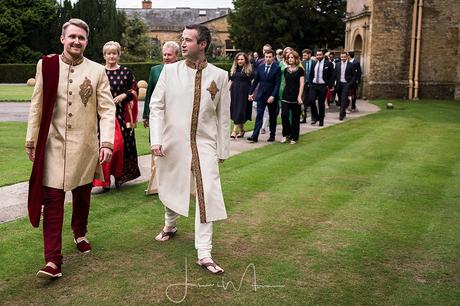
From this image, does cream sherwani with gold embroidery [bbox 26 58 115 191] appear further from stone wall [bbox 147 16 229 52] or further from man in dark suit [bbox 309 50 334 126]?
stone wall [bbox 147 16 229 52]

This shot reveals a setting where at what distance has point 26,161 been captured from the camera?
30.1ft

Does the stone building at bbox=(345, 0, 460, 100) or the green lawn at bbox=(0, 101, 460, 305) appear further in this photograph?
the stone building at bbox=(345, 0, 460, 100)

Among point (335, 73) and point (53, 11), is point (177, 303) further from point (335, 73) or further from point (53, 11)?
point (53, 11)

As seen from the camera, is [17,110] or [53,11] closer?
[17,110]

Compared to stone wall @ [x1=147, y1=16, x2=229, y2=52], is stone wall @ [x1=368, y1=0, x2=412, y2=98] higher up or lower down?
lower down

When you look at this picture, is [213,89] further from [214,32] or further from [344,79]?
[214,32]

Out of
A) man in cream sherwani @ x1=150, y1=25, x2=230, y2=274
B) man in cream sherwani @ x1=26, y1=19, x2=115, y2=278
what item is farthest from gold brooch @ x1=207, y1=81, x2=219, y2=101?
man in cream sherwani @ x1=26, y1=19, x2=115, y2=278

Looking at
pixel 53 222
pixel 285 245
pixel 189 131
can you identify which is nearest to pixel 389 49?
pixel 285 245

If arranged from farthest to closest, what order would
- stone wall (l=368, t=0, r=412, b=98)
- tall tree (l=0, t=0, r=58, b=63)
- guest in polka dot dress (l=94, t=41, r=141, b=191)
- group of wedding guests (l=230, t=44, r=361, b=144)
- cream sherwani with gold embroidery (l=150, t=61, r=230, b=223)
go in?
tall tree (l=0, t=0, r=58, b=63) → stone wall (l=368, t=0, r=412, b=98) → group of wedding guests (l=230, t=44, r=361, b=144) → guest in polka dot dress (l=94, t=41, r=141, b=191) → cream sherwani with gold embroidery (l=150, t=61, r=230, b=223)

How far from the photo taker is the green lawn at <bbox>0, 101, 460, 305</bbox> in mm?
4062

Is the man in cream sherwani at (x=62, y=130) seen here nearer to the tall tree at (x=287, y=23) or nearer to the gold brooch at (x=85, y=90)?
the gold brooch at (x=85, y=90)

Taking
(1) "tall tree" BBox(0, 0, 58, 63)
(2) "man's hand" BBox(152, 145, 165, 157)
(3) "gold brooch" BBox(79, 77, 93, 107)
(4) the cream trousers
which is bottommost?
(4) the cream trousers

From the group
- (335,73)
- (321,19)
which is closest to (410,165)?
(335,73)

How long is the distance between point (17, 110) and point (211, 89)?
51.0ft
